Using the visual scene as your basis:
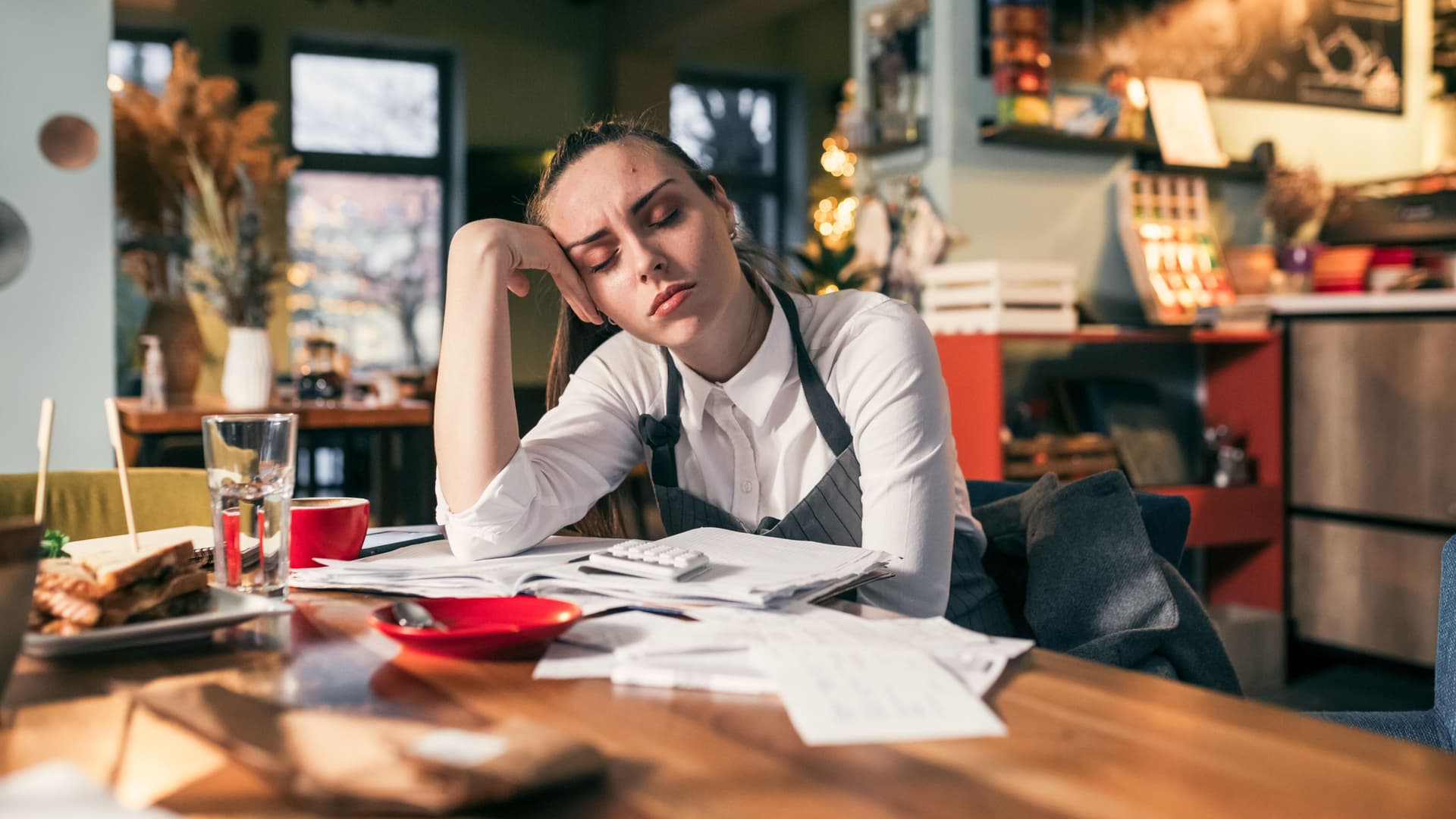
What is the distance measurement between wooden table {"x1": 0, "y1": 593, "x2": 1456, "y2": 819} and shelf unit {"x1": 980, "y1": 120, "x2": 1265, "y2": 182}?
3093 millimetres

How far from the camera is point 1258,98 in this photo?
13.9 ft

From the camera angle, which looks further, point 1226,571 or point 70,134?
point 1226,571

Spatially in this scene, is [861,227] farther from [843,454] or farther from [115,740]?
[115,740]

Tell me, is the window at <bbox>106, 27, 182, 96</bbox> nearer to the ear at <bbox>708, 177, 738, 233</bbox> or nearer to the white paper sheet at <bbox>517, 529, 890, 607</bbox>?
the ear at <bbox>708, 177, 738, 233</bbox>

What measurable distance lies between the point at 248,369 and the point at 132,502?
1760 mm

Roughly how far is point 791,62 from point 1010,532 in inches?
307

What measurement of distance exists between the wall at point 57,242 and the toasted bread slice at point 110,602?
8.82 ft

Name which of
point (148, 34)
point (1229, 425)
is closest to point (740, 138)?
point (148, 34)

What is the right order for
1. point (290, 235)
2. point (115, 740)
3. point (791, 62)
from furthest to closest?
point (791, 62) → point (290, 235) → point (115, 740)

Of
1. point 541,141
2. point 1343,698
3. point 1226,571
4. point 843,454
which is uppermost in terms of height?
point 541,141

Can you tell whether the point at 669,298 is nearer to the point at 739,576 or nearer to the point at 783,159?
the point at 739,576

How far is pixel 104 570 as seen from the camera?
84 cm

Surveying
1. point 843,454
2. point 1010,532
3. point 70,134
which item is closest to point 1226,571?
point 1010,532

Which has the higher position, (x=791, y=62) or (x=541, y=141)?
(x=791, y=62)
